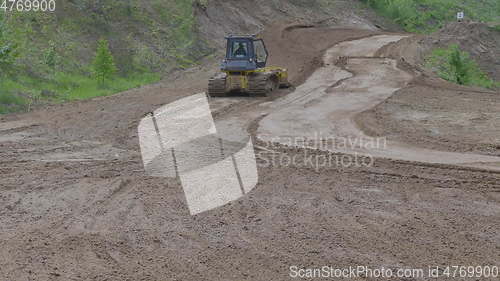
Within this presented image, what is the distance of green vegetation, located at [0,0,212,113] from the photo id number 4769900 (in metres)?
0.36

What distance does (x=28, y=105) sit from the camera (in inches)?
826

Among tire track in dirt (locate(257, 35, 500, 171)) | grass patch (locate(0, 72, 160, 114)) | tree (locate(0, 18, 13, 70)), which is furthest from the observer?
grass patch (locate(0, 72, 160, 114))

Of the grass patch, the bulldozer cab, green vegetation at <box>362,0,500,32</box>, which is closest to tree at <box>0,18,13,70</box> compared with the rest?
the grass patch

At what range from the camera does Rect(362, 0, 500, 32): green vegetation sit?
5454cm

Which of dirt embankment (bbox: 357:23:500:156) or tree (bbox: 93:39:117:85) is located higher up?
tree (bbox: 93:39:117:85)

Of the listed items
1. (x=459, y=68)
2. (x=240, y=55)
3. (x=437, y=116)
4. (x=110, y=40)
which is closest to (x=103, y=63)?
(x=110, y=40)

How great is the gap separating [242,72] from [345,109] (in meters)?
4.69

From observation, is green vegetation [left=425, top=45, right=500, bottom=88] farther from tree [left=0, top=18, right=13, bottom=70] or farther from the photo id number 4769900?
tree [left=0, top=18, right=13, bottom=70]

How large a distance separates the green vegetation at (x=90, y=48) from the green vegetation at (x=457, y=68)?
1317 centimetres

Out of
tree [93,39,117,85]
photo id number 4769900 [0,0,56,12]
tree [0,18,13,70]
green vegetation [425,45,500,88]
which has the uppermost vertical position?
photo id number 4769900 [0,0,56,12]

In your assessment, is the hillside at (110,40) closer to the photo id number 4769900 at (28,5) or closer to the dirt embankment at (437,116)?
the photo id number 4769900 at (28,5)

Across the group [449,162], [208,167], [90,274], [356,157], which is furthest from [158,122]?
[90,274]

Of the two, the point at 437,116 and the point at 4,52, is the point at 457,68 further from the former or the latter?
the point at 4,52

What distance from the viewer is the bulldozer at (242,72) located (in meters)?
21.9
